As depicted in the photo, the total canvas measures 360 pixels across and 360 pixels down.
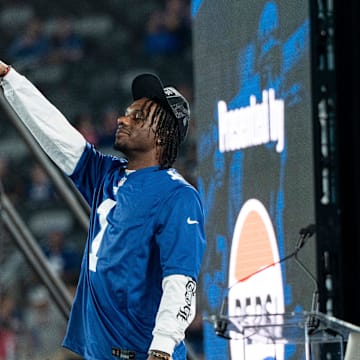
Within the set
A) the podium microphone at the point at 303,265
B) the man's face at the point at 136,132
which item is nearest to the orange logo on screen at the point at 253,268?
the podium microphone at the point at 303,265

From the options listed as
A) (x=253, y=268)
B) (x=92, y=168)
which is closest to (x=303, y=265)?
(x=253, y=268)

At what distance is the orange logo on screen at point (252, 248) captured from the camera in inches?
153

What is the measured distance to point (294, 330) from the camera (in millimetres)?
3268

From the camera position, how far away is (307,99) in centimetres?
363

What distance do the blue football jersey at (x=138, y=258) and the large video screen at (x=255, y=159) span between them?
69 centimetres

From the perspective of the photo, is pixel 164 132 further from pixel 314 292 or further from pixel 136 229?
pixel 314 292

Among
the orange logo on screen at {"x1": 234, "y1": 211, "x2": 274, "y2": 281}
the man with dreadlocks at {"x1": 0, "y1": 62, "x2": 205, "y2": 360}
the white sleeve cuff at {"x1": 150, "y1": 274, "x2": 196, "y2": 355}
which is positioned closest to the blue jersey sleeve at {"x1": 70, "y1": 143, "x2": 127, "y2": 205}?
the man with dreadlocks at {"x1": 0, "y1": 62, "x2": 205, "y2": 360}

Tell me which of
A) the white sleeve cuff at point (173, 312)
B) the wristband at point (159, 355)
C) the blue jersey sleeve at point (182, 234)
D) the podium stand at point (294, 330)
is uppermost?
the blue jersey sleeve at point (182, 234)

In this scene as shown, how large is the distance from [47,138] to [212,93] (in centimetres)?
155

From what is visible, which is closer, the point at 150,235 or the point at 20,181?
the point at 150,235

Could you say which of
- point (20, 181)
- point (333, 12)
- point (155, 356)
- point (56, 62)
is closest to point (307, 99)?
point (333, 12)

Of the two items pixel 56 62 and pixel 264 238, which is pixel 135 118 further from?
pixel 56 62

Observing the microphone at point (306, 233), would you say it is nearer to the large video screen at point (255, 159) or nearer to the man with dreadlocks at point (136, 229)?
the large video screen at point (255, 159)

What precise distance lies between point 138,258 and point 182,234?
0.40ft
